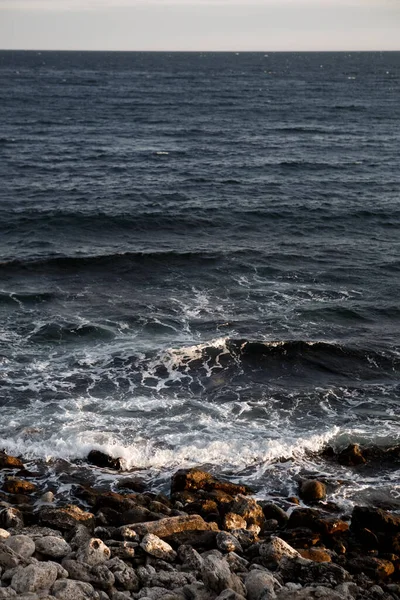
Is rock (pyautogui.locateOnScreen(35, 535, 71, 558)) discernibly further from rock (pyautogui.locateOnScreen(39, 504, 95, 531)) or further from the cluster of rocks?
rock (pyautogui.locateOnScreen(39, 504, 95, 531))

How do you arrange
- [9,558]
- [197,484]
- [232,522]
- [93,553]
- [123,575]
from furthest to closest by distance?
[197,484] < [232,522] < [93,553] < [123,575] < [9,558]

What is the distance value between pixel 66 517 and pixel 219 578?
511 centimetres

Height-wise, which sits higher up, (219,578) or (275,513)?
(219,578)

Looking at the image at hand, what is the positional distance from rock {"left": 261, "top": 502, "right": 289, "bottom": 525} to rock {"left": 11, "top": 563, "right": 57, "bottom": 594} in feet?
24.0

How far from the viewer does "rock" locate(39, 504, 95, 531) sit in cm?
2002

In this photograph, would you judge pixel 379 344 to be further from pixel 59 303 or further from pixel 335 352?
pixel 59 303

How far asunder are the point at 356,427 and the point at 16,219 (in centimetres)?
3201

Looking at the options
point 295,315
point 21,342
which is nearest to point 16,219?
point 21,342

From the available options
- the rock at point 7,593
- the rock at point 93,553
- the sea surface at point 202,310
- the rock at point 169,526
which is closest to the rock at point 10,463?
the sea surface at point 202,310

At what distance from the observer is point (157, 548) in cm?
1878

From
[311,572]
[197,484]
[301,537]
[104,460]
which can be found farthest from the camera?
[104,460]

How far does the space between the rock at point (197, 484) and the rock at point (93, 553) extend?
195 inches

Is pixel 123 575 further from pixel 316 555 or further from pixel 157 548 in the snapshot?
pixel 316 555

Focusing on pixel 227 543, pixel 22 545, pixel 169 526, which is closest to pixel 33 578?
pixel 22 545
